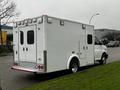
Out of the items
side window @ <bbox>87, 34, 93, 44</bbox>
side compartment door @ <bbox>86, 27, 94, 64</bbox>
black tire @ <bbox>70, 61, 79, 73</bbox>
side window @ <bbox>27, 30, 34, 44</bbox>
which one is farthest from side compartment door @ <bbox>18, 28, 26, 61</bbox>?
side window @ <bbox>87, 34, 93, 44</bbox>

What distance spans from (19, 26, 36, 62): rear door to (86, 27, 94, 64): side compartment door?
11.6ft

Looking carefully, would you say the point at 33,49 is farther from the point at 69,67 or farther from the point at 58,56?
the point at 69,67

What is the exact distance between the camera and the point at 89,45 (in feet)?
41.0

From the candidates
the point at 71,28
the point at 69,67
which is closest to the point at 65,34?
the point at 71,28

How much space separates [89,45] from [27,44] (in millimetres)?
3820

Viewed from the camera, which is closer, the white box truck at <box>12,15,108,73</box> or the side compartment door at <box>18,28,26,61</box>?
the white box truck at <box>12,15,108,73</box>

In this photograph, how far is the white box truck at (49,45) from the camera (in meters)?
9.56

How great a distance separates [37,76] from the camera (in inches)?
444

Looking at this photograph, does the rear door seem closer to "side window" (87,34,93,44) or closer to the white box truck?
the white box truck

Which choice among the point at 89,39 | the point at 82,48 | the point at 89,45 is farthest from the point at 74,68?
the point at 89,39

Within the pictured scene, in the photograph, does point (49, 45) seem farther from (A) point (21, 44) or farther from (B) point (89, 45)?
(B) point (89, 45)

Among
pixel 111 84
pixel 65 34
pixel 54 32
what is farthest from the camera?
pixel 65 34

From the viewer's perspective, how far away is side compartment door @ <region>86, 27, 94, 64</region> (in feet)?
40.3

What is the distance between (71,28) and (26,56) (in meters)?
2.60
